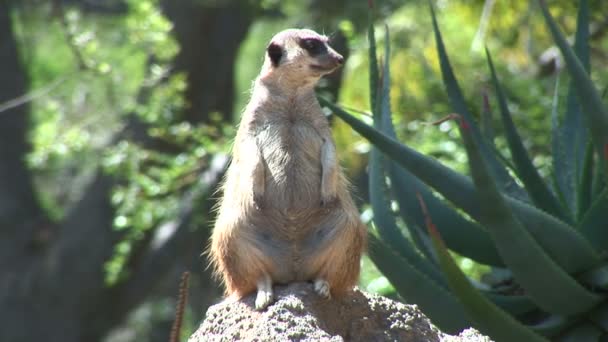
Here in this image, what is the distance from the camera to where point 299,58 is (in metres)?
3.69

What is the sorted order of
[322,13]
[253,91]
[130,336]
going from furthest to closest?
1. [130,336]
2. [322,13]
3. [253,91]

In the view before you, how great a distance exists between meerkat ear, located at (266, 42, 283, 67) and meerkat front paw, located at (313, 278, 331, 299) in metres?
0.80

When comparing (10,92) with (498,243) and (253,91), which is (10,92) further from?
(498,243)

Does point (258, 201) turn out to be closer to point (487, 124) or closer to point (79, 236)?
point (487, 124)

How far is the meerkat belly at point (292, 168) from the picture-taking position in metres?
3.56

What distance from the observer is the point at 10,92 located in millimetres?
9711

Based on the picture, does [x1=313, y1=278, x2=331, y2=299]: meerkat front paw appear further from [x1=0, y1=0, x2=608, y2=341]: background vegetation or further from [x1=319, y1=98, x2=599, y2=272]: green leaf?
[x1=0, y1=0, x2=608, y2=341]: background vegetation

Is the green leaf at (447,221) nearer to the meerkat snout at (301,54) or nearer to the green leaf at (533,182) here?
the green leaf at (533,182)

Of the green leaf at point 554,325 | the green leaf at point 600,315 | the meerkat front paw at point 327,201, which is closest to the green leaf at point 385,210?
the green leaf at point 554,325

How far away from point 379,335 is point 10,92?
6984mm

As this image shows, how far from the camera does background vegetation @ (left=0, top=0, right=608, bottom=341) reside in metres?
7.88

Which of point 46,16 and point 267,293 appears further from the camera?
point 46,16

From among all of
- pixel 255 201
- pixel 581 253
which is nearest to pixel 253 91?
pixel 255 201

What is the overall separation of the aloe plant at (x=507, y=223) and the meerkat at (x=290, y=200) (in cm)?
17
